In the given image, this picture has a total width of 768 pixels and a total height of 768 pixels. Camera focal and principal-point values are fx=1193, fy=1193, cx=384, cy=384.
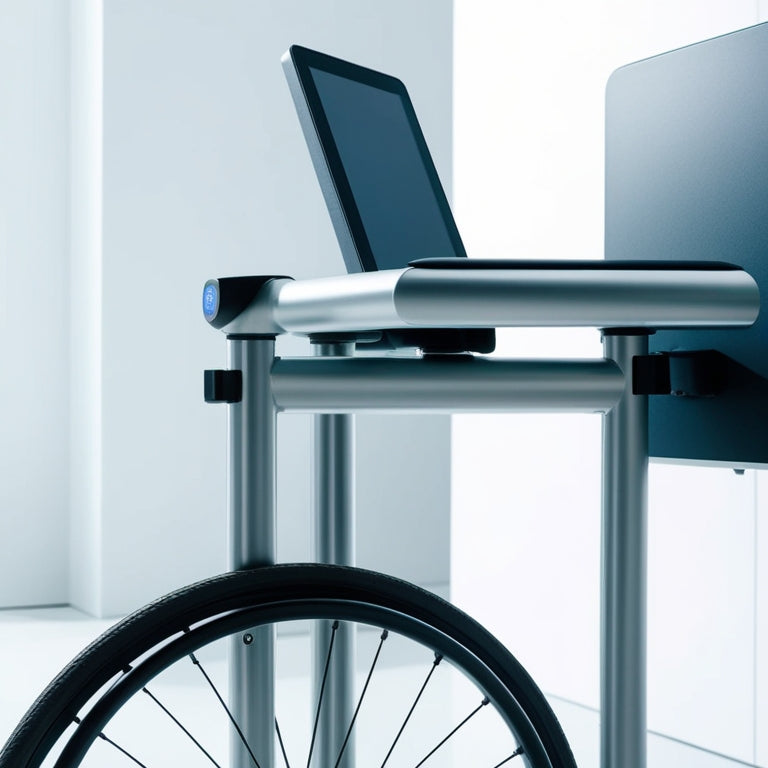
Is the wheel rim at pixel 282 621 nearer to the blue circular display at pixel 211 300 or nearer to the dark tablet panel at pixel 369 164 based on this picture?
the blue circular display at pixel 211 300

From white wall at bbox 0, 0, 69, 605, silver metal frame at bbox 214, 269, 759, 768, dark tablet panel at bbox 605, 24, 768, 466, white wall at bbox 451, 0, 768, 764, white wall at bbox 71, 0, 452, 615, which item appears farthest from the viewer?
white wall at bbox 0, 0, 69, 605

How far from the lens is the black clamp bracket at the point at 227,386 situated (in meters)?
0.93

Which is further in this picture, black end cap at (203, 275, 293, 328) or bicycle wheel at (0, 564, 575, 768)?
black end cap at (203, 275, 293, 328)

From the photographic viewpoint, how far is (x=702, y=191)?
1.15 metres

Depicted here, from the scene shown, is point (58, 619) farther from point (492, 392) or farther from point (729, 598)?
point (492, 392)

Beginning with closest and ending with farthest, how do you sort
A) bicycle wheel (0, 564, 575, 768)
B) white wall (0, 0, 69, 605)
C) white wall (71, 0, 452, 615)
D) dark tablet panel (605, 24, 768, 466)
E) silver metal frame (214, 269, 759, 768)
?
bicycle wheel (0, 564, 575, 768), silver metal frame (214, 269, 759, 768), dark tablet panel (605, 24, 768, 466), white wall (71, 0, 452, 615), white wall (0, 0, 69, 605)

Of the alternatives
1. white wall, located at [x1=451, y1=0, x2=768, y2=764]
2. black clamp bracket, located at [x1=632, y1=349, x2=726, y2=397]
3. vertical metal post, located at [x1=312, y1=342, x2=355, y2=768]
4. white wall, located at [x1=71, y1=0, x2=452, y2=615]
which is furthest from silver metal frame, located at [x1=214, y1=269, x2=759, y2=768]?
white wall, located at [x1=71, y1=0, x2=452, y2=615]

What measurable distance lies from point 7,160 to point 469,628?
3805mm

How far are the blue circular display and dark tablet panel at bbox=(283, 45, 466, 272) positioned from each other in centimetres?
18

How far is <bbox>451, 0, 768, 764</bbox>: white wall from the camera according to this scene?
237cm

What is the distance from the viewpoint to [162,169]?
13.6 ft

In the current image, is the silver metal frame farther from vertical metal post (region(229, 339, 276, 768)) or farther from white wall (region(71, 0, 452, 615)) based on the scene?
white wall (region(71, 0, 452, 615))

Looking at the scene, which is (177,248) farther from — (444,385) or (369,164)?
(444,385)

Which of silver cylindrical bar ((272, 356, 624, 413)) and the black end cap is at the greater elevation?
the black end cap
